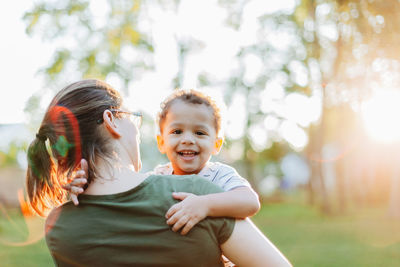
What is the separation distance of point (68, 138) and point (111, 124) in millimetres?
174

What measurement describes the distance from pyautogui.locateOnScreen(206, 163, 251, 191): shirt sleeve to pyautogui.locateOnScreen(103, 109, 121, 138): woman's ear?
0.57 metres

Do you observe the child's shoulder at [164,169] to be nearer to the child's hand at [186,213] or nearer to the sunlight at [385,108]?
the child's hand at [186,213]

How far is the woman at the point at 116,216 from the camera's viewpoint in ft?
5.13

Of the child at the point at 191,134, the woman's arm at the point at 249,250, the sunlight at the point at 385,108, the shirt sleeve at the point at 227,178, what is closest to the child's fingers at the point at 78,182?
the woman's arm at the point at 249,250

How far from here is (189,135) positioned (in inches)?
109

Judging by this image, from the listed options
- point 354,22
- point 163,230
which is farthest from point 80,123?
point 354,22

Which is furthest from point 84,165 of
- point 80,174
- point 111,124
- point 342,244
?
point 342,244

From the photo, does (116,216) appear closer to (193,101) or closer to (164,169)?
(193,101)

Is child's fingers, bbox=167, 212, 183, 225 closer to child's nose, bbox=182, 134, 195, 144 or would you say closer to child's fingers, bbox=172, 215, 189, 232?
child's fingers, bbox=172, 215, 189, 232

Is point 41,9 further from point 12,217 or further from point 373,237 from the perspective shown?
point 373,237

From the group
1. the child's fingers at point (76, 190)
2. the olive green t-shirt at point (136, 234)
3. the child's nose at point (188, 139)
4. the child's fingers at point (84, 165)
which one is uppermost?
the child's nose at point (188, 139)

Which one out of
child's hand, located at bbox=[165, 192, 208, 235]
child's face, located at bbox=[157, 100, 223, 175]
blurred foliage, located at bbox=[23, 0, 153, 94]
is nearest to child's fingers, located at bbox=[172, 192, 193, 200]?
child's hand, located at bbox=[165, 192, 208, 235]

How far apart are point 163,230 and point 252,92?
81.1ft

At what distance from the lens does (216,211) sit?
1.62m
